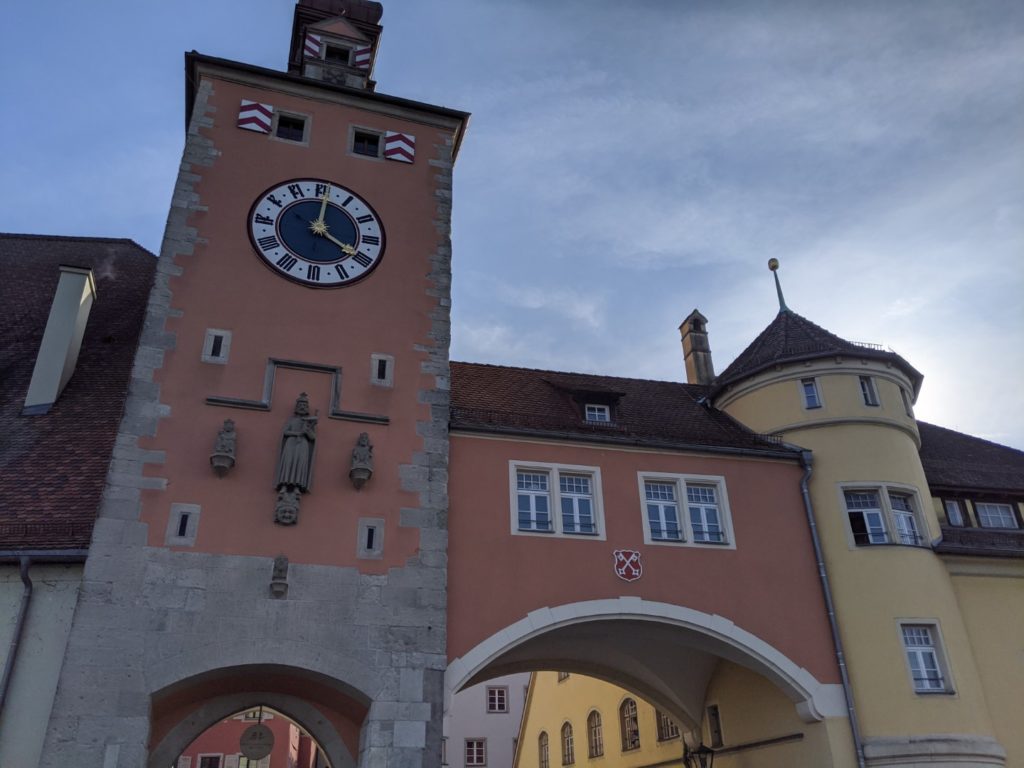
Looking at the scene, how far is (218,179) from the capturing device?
16.2 metres

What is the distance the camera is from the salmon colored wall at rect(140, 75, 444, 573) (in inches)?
531

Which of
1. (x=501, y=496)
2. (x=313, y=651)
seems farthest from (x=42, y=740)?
(x=501, y=496)

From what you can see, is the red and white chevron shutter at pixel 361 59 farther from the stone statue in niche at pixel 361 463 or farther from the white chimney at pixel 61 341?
the stone statue in niche at pixel 361 463

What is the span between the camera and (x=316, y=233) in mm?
16250

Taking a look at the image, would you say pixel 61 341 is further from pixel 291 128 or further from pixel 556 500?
pixel 556 500

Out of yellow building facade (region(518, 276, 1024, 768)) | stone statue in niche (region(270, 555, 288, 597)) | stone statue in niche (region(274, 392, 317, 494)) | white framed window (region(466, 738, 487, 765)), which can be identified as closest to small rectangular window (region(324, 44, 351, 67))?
stone statue in niche (region(274, 392, 317, 494))

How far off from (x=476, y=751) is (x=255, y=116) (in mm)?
26077

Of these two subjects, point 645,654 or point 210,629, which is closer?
point 210,629

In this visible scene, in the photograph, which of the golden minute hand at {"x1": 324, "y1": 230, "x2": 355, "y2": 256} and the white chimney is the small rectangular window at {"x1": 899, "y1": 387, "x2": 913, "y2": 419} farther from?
the white chimney

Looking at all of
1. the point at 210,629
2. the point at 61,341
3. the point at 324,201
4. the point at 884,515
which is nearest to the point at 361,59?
the point at 324,201

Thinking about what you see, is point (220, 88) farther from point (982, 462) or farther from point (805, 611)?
point (982, 462)

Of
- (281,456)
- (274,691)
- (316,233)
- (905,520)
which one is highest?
(316,233)

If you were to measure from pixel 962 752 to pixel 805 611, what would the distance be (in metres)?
3.09

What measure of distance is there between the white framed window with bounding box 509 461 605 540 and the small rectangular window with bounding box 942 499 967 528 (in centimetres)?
753
